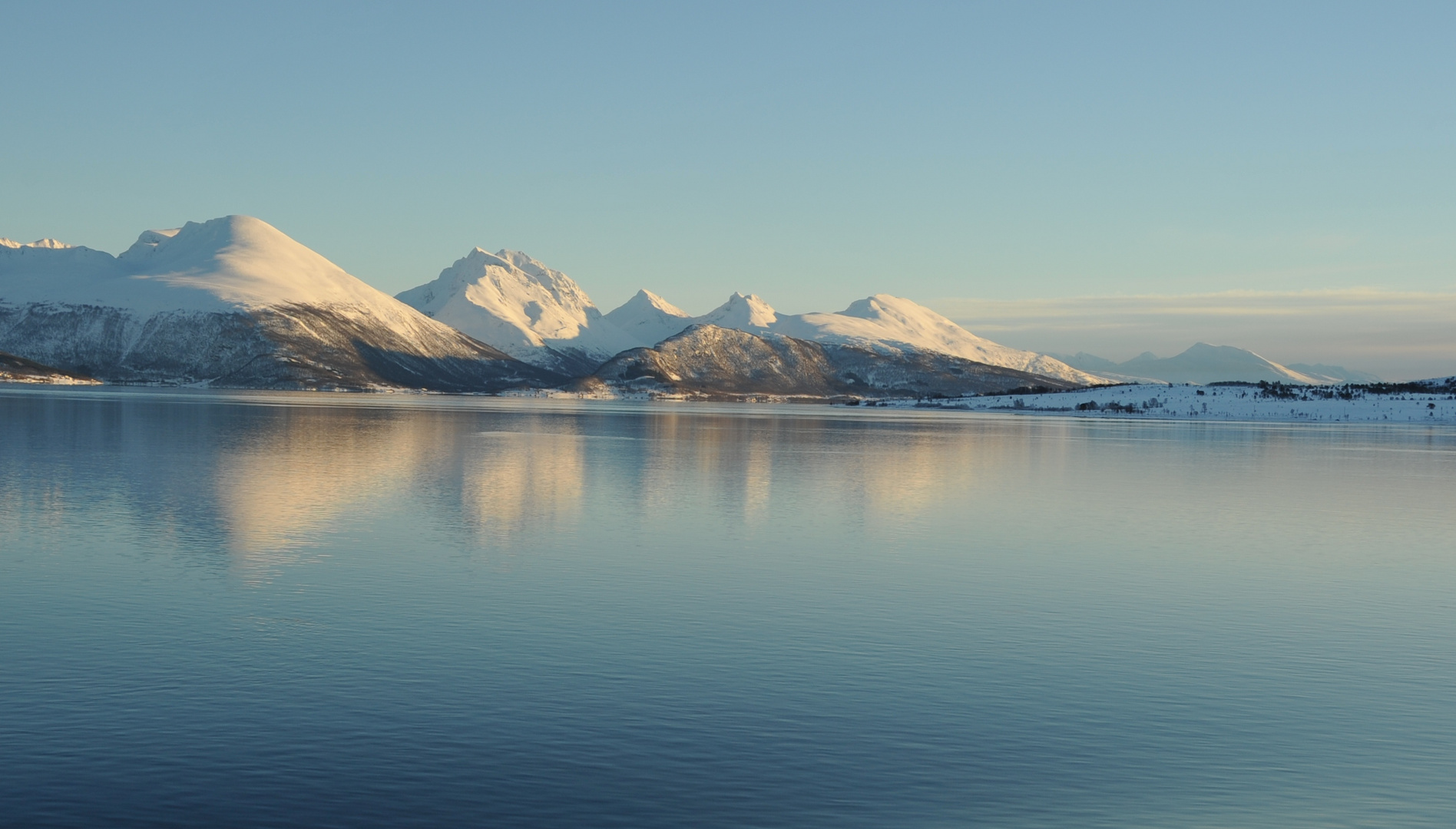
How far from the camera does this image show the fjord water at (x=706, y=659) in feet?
53.7

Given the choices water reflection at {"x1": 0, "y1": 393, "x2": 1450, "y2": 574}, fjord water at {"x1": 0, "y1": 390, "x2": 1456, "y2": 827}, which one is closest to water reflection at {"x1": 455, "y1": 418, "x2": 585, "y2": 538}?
water reflection at {"x1": 0, "y1": 393, "x2": 1450, "y2": 574}

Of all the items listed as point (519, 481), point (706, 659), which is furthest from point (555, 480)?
point (706, 659)

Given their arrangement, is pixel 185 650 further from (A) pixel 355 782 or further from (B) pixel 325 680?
(A) pixel 355 782

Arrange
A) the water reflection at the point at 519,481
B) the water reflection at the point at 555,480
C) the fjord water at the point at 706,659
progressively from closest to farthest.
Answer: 1. the fjord water at the point at 706,659
2. the water reflection at the point at 555,480
3. the water reflection at the point at 519,481

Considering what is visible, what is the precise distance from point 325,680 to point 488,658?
3197 mm

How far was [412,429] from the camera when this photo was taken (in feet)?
381

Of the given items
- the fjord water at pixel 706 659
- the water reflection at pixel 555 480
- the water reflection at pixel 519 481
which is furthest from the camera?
the water reflection at pixel 519 481

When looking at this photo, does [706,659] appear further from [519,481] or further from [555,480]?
[555,480]

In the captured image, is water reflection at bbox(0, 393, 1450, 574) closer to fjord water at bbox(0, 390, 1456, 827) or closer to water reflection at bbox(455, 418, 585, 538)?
water reflection at bbox(455, 418, 585, 538)

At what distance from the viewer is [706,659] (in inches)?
938

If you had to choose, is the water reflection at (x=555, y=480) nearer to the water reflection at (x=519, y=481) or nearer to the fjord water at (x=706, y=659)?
the water reflection at (x=519, y=481)

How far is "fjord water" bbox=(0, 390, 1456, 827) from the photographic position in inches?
645

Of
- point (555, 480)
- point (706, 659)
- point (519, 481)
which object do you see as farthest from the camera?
point (555, 480)

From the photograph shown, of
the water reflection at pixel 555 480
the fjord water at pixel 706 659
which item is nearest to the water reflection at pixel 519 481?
the water reflection at pixel 555 480
